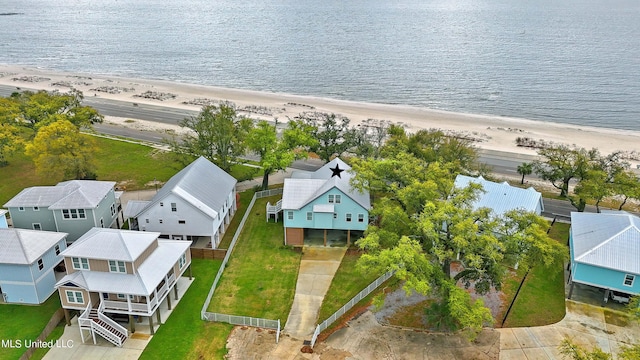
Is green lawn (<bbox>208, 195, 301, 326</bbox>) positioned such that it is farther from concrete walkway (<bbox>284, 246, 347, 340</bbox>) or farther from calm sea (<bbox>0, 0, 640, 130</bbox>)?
calm sea (<bbox>0, 0, 640, 130</bbox>)

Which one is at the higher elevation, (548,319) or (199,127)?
(199,127)

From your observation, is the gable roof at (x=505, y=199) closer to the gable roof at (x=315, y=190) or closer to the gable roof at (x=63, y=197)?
the gable roof at (x=315, y=190)

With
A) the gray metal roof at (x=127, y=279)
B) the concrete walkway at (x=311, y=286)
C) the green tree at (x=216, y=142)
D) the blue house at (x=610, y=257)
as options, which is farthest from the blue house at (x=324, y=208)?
the blue house at (x=610, y=257)

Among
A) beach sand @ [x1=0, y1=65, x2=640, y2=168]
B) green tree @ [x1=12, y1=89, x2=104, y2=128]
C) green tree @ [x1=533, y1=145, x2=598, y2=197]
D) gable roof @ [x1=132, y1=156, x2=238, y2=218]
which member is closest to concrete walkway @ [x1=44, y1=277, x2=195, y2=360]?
gable roof @ [x1=132, y1=156, x2=238, y2=218]

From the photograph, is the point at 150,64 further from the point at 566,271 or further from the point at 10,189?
the point at 566,271

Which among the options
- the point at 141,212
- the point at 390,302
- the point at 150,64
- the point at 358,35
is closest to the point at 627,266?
the point at 390,302

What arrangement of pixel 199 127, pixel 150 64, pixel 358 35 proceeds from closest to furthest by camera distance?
pixel 199 127
pixel 150 64
pixel 358 35
